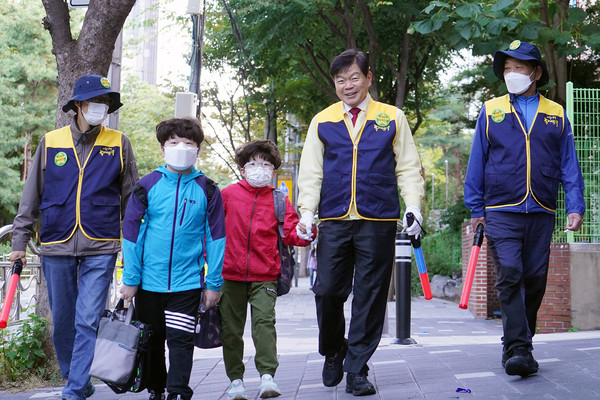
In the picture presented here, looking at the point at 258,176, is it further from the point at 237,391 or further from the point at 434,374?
the point at 434,374

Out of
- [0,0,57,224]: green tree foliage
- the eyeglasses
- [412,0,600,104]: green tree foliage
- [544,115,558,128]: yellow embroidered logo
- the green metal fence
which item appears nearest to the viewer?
[544,115,558,128]: yellow embroidered logo

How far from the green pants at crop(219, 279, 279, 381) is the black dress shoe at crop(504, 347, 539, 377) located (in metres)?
1.50

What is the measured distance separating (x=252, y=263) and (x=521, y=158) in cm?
193

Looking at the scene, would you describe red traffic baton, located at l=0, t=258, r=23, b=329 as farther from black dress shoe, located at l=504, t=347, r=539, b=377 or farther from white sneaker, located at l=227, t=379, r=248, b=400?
black dress shoe, located at l=504, t=347, r=539, b=377

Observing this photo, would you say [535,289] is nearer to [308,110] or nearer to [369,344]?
[369,344]

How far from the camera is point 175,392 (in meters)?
4.58

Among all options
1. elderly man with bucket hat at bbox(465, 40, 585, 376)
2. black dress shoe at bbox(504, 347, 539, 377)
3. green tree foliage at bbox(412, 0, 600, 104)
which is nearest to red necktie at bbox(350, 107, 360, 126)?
elderly man with bucket hat at bbox(465, 40, 585, 376)

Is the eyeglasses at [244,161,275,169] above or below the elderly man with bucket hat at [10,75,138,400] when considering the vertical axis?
above

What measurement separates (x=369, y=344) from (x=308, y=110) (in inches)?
677

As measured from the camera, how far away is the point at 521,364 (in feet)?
16.9

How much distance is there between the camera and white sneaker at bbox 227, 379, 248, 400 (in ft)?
16.8

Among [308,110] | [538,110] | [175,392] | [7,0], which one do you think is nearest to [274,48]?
[308,110]

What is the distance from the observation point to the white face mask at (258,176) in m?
5.61

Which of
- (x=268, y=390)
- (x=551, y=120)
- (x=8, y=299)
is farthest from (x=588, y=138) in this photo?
(x=8, y=299)
